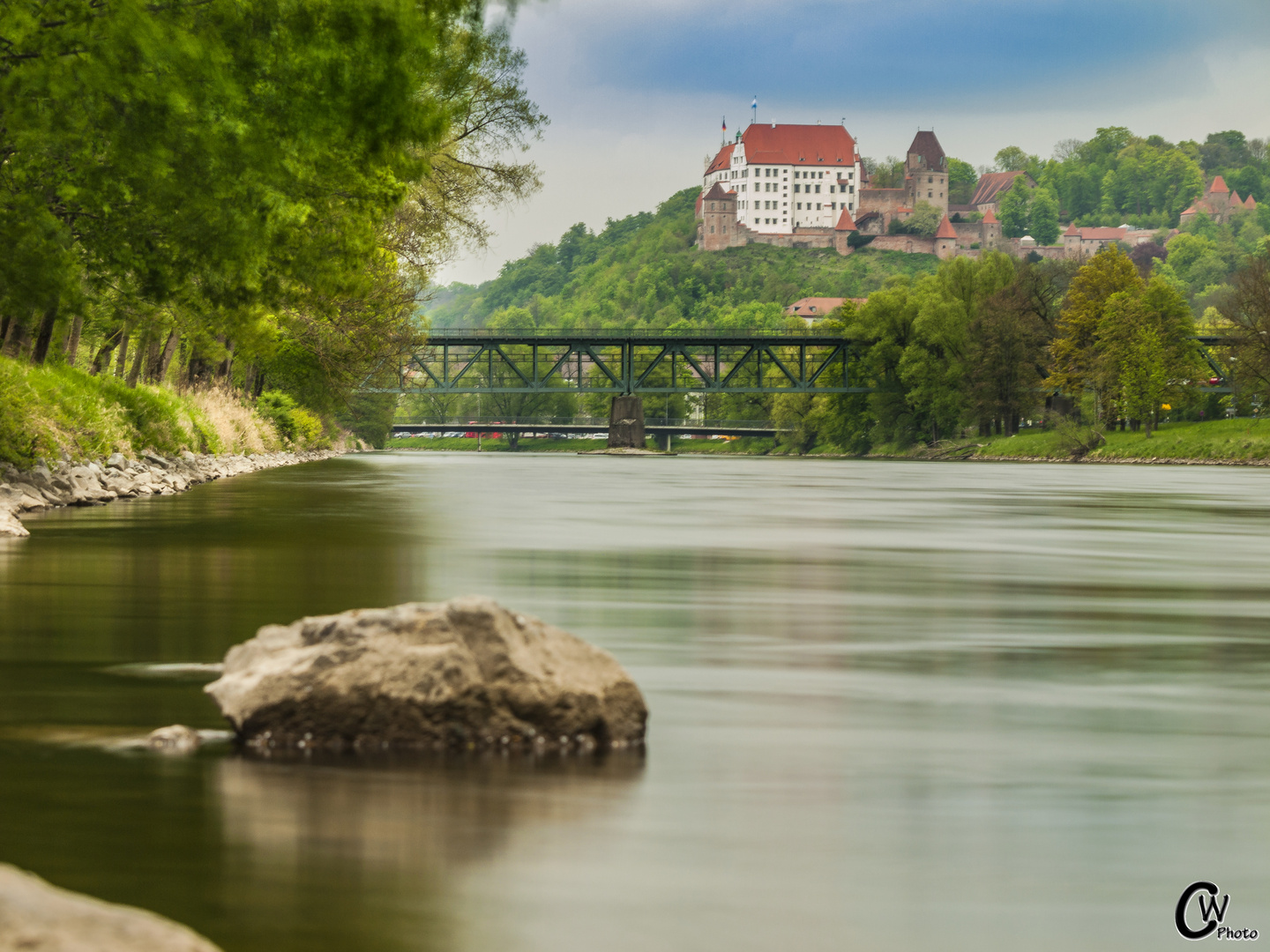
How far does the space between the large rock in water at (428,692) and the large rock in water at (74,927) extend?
2667 mm

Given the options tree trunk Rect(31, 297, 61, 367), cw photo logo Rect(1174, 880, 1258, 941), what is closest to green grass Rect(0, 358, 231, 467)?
tree trunk Rect(31, 297, 61, 367)

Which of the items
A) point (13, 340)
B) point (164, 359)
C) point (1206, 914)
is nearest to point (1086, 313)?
point (164, 359)

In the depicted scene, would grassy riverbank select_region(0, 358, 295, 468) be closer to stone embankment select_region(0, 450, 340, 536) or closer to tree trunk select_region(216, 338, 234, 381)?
stone embankment select_region(0, 450, 340, 536)

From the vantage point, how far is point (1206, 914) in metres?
3.85

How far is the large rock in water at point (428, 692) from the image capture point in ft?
18.9

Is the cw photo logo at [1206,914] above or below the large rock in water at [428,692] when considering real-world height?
below

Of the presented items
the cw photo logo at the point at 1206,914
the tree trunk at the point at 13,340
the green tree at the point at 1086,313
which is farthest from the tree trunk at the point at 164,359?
the green tree at the point at 1086,313

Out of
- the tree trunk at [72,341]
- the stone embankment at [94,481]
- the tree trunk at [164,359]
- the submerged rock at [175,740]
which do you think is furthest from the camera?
the tree trunk at [164,359]

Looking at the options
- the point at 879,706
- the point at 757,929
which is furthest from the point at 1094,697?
the point at 757,929

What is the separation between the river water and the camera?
3.84m

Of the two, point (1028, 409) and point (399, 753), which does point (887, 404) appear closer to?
point (1028, 409)

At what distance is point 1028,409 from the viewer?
111 metres

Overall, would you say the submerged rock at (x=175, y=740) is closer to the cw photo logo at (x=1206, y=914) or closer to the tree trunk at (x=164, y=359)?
the cw photo logo at (x=1206, y=914)

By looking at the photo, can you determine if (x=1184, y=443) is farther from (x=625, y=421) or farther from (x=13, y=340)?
(x=13, y=340)
